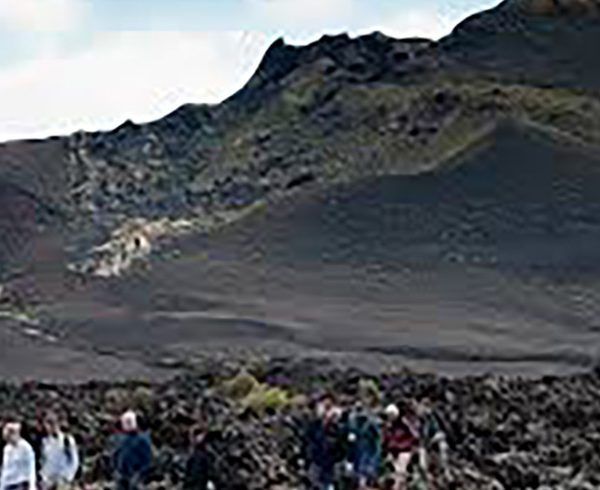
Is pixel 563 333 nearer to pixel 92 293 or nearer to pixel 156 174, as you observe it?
pixel 92 293

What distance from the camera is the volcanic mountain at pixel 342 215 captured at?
75.8m

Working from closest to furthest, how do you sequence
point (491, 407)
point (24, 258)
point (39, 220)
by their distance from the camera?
1. point (491, 407)
2. point (24, 258)
3. point (39, 220)

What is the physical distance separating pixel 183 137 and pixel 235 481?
123m

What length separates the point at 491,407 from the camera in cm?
4688

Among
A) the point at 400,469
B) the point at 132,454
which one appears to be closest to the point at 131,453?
the point at 132,454

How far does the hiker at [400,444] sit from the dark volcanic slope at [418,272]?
38.2 metres

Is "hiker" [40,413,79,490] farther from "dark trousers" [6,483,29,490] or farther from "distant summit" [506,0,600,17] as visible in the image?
"distant summit" [506,0,600,17]

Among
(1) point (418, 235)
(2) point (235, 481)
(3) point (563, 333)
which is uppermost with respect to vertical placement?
(1) point (418, 235)

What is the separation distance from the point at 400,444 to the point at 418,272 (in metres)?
63.5

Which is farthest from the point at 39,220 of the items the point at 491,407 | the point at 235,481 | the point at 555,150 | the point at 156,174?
the point at 235,481

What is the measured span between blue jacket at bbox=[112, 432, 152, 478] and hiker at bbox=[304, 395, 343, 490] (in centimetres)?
246

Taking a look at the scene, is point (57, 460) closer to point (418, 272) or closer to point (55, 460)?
point (55, 460)

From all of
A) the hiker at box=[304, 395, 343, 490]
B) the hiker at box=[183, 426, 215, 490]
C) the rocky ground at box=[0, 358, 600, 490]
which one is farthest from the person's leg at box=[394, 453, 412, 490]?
the hiker at box=[183, 426, 215, 490]

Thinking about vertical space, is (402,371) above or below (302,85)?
below
